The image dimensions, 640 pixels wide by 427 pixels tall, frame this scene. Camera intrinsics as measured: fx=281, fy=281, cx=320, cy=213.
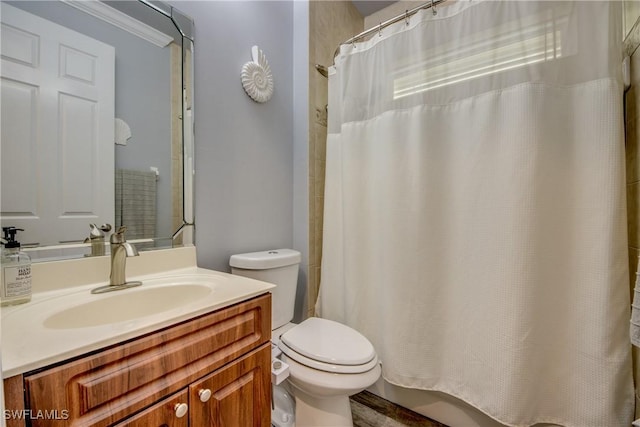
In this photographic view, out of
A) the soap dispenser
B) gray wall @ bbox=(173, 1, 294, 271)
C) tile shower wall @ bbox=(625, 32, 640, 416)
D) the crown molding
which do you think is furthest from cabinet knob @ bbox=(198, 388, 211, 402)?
tile shower wall @ bbox=(625, 32, 640, 416)

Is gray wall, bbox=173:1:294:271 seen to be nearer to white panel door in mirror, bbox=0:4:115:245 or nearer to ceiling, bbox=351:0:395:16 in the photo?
white panel door in mirror, bbox=0:4:115:245

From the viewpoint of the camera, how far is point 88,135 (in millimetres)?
939

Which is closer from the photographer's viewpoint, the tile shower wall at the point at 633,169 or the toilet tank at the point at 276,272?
the tile shower wall at the point at 633,169

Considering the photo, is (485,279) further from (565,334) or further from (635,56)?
(635,56)

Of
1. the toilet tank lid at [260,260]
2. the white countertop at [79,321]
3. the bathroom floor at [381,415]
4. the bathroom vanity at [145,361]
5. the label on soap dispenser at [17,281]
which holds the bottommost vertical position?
the bathroom floor at [381,415]

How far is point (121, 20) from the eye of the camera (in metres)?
1.02

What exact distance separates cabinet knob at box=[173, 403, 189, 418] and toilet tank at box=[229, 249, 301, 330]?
62cm

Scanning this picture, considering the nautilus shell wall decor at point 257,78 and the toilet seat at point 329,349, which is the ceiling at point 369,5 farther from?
the toilet seat at point 329,349

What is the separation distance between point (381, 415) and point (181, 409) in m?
1.15

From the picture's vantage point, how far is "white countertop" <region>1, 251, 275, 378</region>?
507 millimetres

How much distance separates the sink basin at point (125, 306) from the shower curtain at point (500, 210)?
858 mm

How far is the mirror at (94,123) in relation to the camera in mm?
816

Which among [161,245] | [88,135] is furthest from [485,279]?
[88,135]

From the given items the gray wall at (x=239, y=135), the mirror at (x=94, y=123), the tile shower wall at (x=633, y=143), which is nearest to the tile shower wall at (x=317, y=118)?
the gray wall at (x=239, y=135)
